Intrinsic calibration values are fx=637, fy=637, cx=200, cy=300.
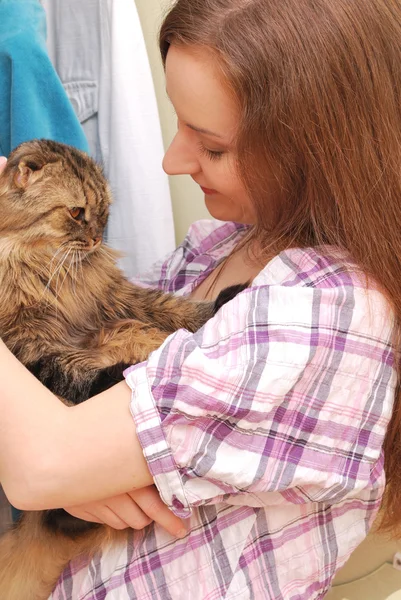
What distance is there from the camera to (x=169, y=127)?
201 cm

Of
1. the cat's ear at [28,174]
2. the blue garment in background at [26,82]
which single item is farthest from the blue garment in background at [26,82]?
the cat's ear at [28,174]

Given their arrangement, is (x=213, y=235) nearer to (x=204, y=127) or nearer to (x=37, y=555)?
(x=204, y=127)

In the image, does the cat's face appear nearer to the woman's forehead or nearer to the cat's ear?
the cat's ear

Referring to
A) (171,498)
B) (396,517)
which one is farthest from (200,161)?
(396,517)

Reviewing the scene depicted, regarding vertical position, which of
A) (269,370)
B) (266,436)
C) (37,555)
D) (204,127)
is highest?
(204,127)

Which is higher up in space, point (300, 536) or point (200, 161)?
point (200, 161)

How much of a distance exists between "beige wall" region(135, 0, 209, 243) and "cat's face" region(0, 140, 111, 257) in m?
0.84

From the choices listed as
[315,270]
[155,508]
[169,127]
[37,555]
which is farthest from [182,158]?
[169,127]

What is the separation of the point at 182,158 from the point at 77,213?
225 mm

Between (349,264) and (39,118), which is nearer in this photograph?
(349,264)

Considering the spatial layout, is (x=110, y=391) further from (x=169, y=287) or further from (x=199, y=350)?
(x=169, y=287)

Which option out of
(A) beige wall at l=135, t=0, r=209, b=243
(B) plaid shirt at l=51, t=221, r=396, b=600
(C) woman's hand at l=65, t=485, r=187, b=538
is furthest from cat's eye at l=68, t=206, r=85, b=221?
(A) beige wall at l=135, t=0, r=209, b=243

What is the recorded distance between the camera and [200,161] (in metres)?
1.09

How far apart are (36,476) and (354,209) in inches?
23.6
